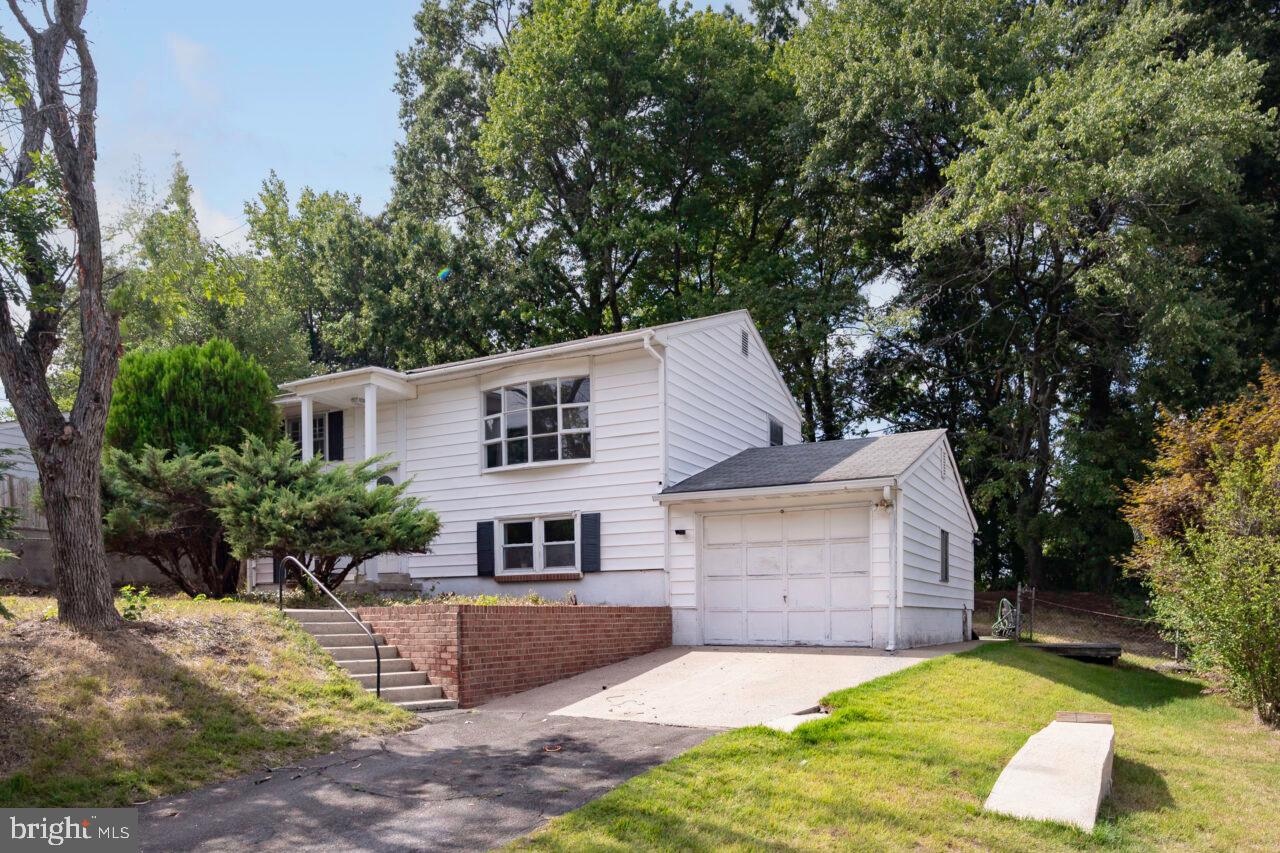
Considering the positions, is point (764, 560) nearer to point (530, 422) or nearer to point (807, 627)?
point (807, 627)

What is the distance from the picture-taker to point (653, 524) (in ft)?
52.4

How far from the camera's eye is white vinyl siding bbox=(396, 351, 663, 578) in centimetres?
1616

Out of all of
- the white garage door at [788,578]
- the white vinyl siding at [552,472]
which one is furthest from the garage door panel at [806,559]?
the white vinyl siding at [552,472]

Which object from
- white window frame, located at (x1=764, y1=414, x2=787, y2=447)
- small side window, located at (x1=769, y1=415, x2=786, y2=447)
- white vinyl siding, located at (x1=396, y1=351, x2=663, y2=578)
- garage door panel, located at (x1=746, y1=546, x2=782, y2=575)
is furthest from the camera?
small side window, located at (x1=769, y1=415, x2=786, y2=447)

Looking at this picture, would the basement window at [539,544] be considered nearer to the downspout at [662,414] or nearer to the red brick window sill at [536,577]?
the red brick window sill at [536,577]

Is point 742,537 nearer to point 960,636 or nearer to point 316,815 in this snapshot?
point 960,636

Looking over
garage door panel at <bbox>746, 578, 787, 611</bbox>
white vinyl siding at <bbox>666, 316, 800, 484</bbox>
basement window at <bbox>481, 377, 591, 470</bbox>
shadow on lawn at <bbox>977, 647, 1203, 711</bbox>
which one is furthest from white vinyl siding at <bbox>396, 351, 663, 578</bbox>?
shadow on lawn at <bbox>977, 647, 1203, 711</bbox>

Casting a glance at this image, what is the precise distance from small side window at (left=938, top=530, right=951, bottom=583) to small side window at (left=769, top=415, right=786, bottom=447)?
405cm

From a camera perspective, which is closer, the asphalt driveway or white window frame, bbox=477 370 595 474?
the asphalt driveway

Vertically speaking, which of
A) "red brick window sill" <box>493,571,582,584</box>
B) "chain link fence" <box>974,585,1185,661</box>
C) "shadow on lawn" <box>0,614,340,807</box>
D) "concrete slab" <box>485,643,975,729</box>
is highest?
"red brick window sill" <box>493,571,582,584</box>

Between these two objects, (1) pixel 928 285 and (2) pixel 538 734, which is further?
(1) pixel 928 285

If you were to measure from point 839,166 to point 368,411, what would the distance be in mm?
15374

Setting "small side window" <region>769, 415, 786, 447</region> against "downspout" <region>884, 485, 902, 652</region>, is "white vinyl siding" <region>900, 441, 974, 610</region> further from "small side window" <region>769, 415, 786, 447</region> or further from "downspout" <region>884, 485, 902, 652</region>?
"small side window" <region>769, 415, 786, 447</region>

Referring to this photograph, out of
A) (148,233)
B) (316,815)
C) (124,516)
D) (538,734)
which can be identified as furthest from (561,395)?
(148,233)
